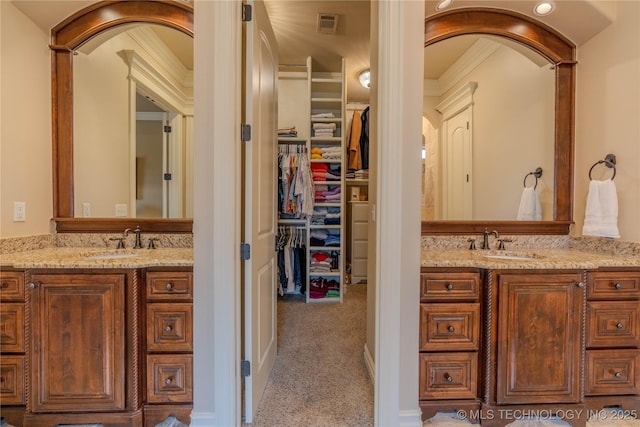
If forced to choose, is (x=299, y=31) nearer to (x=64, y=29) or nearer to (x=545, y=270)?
(x=64, y=29)

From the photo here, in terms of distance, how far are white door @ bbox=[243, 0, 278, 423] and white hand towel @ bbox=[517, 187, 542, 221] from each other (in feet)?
6.00

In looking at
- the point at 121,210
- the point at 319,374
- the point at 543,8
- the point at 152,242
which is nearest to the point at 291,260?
the point at 319,374

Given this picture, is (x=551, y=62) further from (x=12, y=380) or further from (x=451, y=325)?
(x=12, y=380)

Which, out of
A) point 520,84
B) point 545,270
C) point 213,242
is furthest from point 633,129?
point 213,242

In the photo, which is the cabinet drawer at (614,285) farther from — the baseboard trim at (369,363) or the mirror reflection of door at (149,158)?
the mirror reflection of door at (149,158)

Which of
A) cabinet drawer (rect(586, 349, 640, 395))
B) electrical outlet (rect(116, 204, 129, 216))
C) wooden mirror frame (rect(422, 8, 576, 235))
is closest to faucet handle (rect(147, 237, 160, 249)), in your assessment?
electrical outlet (rect(116, 204, 129, 216))

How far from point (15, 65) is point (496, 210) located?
3.30 m

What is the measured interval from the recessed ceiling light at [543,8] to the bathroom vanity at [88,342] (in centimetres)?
272

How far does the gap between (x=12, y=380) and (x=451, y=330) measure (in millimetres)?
2301

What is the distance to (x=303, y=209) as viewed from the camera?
11.2ft

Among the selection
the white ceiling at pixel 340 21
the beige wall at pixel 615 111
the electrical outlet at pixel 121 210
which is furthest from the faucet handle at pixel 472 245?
the electrical outlet at pixel 121 210

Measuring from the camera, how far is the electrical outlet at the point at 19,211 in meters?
1.81

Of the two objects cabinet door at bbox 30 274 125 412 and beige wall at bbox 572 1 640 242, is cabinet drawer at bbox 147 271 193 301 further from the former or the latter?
beige wall at bbox 572 1 640 242

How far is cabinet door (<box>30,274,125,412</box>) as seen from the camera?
151cm
